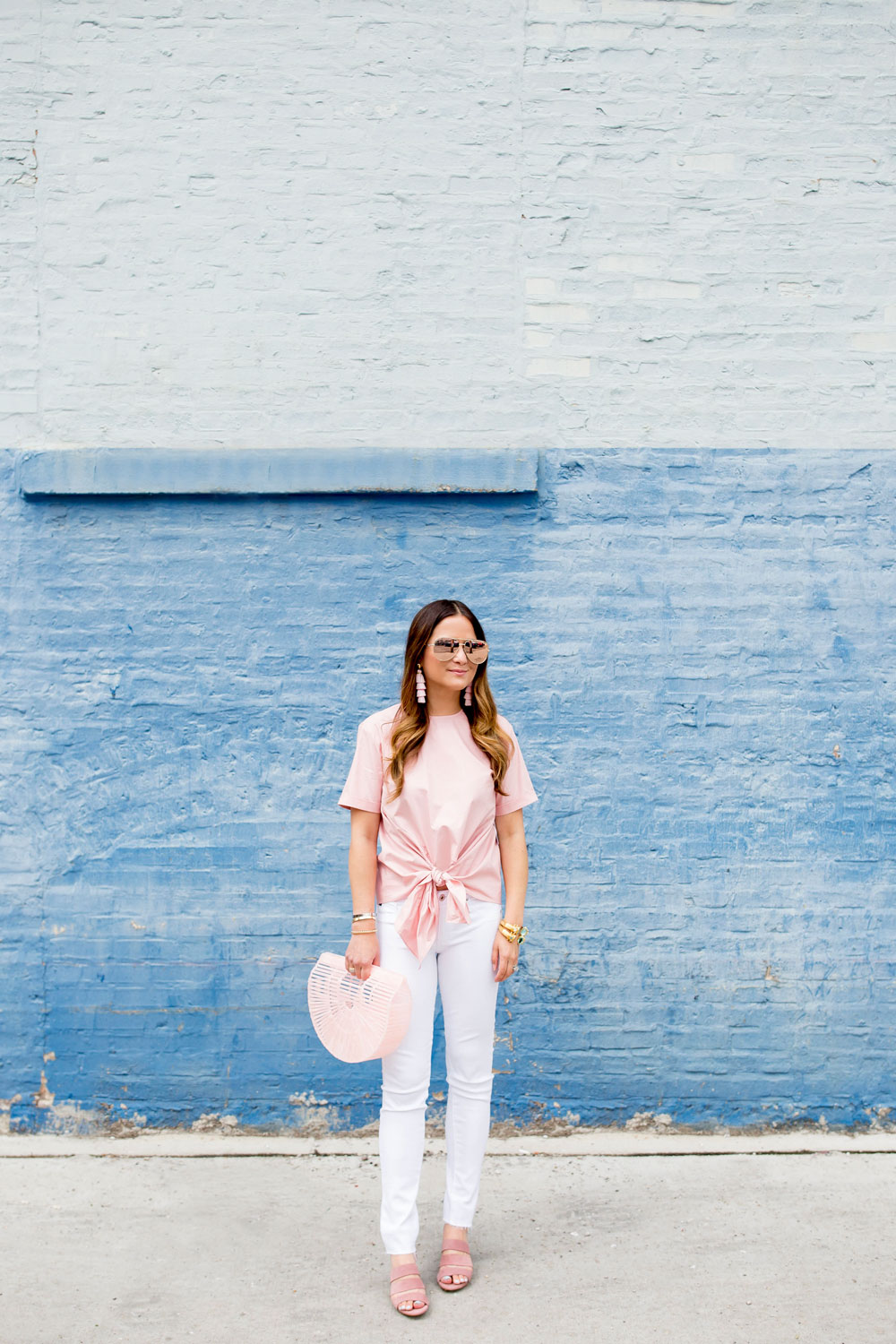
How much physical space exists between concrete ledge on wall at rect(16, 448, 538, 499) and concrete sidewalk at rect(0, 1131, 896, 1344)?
2.36 metres

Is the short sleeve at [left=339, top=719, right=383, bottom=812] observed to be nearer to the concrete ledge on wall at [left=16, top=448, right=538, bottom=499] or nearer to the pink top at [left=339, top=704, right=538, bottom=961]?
the pink top at [left=339, top=704, right=538, bottom=961]

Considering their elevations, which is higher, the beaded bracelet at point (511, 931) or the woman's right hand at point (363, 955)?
the beaded bracelet at point (511, 931)

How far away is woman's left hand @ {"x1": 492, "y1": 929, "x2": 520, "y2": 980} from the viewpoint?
3109 millimetres

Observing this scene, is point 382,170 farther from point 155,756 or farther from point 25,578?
point 155,756

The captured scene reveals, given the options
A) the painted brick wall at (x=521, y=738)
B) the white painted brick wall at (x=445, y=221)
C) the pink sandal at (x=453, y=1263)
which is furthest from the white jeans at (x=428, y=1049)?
the white painted brick wall at (x=445, y=221)

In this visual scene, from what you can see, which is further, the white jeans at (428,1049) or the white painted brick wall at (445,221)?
the white painted brick wall at (445,221)

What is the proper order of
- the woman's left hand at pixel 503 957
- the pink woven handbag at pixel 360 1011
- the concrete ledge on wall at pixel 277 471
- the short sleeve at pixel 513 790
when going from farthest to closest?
the concrete ledge on wall at pixel 277 471
the short sleeve at pixel 513 790
the woman's left hand at pixel 503 957
the pink woven handbag at pixel 360 1011

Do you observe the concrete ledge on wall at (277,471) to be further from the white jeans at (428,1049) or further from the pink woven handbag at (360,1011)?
the pink woven handbag at (360,1011)

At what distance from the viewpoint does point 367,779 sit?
10.3 ft

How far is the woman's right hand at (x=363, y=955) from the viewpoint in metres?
3.08

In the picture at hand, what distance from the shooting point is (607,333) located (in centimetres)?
420

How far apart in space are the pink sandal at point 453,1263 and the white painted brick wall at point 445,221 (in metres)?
2.64

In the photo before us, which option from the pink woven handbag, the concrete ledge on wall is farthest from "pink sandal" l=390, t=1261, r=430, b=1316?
the concrete ledge on wall

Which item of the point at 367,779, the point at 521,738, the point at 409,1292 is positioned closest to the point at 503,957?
the point at 367,779
